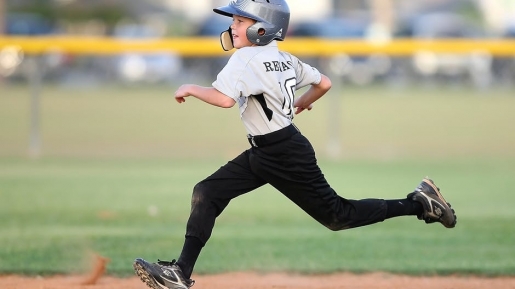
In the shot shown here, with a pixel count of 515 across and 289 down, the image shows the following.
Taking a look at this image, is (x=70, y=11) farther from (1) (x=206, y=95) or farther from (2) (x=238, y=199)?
(1) (x=206, y=95)

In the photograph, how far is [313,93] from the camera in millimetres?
6492

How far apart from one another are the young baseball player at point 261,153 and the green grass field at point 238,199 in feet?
5.13

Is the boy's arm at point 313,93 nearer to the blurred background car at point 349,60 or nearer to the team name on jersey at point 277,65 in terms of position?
the team name on jersey at point 277,65

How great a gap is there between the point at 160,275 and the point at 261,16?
175 cm

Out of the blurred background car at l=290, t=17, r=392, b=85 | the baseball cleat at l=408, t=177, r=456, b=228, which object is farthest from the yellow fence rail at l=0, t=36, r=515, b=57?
the baseball cleat at l=408, t=177, r=456, b=228

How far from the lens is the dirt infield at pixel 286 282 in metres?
6.83

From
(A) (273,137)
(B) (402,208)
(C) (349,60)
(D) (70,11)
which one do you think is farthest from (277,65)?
(D) (70,11)

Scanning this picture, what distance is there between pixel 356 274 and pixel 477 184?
5.70 metres

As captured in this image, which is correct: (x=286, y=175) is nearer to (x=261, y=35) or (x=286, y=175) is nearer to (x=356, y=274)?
(x=261, y=35)

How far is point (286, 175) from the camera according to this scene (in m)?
6.00

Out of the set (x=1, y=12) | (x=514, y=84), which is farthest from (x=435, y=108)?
(x=1, y=12)

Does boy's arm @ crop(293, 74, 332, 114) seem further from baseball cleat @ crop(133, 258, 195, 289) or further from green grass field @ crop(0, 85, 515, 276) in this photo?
green grass field @ crop(0, 85, 515, 276)

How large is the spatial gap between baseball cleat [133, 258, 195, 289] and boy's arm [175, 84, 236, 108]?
1031 mm

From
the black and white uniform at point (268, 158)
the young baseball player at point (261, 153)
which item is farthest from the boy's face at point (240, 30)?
the black and white uniform at point (268, 158)
